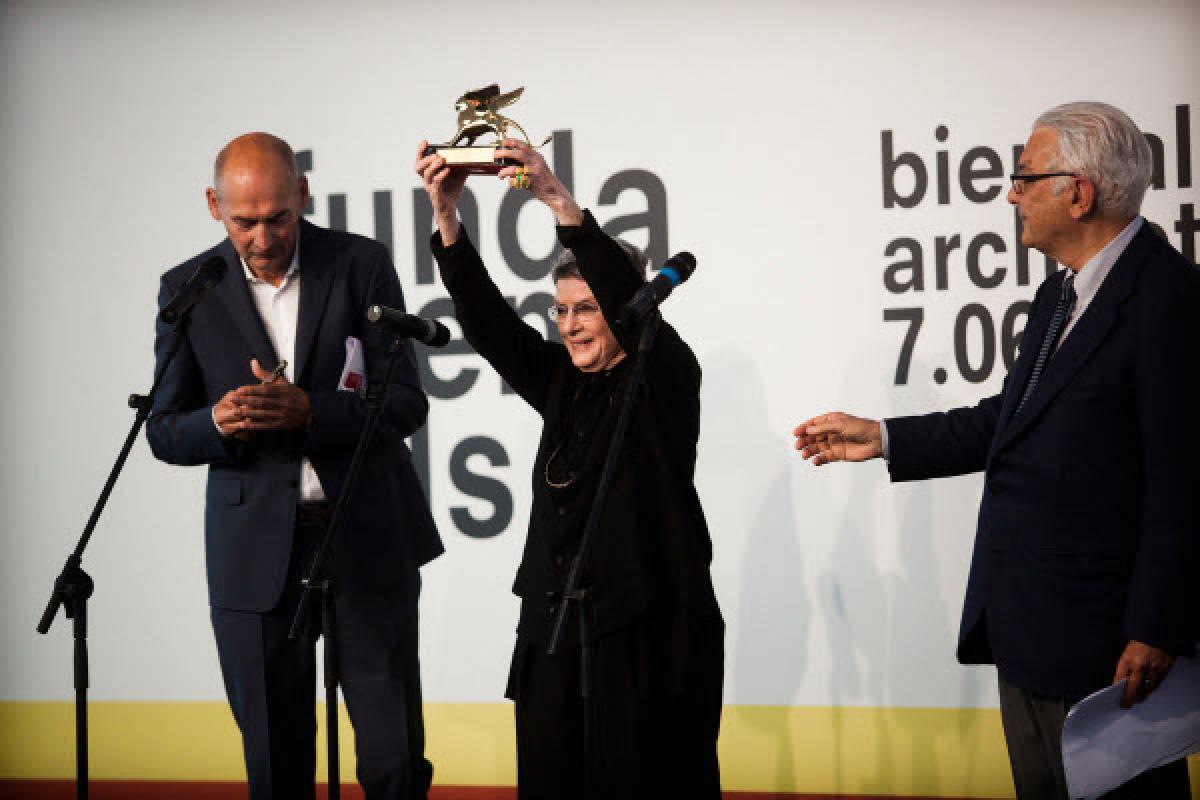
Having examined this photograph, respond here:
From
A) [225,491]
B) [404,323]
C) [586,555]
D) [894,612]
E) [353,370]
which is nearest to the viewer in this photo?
[586,555]

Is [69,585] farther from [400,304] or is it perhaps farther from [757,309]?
[757,309]

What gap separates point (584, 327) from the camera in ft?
8.97

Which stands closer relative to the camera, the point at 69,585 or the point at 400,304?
the point at 69,585

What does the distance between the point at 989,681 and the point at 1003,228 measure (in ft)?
4.59

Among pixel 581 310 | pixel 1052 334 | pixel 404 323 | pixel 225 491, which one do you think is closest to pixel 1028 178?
pixel 1052 334

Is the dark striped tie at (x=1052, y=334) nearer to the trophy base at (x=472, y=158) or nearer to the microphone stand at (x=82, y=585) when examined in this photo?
the trophy base at (x=472, y=158)

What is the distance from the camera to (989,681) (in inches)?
163

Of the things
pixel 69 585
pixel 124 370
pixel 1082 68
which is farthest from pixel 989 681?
pixel 124 370

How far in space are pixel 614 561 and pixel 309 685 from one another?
2.67 feet

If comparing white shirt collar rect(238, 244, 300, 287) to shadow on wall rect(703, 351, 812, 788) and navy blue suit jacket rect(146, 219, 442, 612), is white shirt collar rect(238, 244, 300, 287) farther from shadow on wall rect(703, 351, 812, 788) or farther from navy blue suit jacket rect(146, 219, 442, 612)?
shadow on wall rect(703, 351, 812, 788)

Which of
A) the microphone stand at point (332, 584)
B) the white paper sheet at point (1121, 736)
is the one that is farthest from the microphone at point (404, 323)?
the white paper sheet at point (1121, 736)

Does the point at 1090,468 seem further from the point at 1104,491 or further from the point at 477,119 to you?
the point at 477,119

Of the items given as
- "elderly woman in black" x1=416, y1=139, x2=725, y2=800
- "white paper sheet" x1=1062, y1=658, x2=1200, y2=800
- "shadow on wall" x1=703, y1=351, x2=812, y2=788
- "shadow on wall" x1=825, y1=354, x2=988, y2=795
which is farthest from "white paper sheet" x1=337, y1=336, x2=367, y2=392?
"shadow on wall" x1=825, y1=354, x2=988, y2=795

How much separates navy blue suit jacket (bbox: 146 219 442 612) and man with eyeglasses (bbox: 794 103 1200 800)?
1.27 metres
